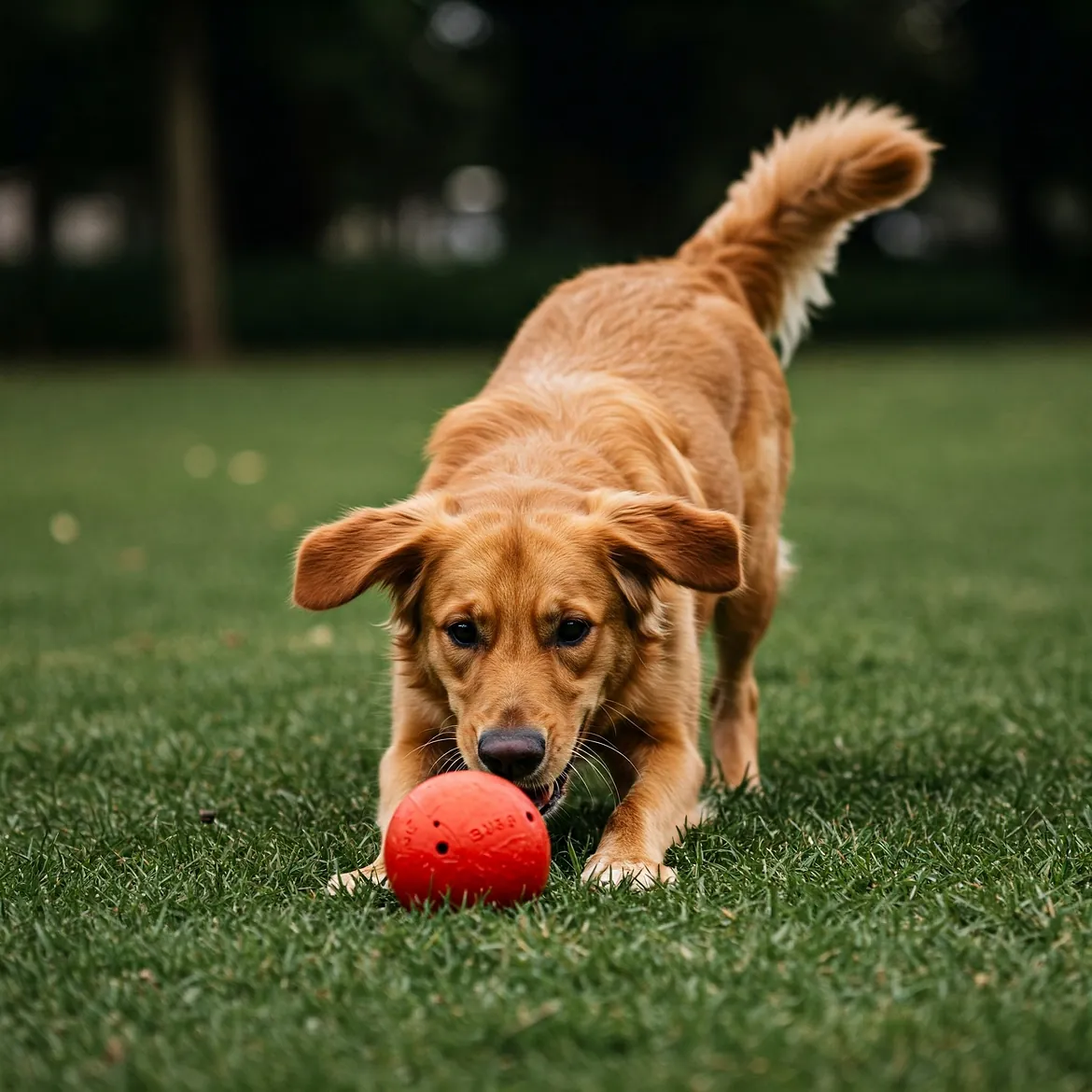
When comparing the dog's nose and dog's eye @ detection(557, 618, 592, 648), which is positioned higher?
dog's eye @ detection(557, 618, 592, 648)

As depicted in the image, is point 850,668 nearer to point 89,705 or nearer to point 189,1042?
point 89,705

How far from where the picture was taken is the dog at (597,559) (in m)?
3.91

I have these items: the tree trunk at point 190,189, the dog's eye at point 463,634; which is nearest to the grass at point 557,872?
the dog's eye at point 463,634

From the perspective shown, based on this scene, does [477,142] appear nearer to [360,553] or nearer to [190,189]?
[190,189]

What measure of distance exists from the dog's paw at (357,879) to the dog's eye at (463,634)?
2.04ft

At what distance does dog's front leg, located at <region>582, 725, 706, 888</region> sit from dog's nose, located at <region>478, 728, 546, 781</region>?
0.31 metres

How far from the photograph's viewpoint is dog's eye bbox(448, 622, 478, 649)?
3969 mm

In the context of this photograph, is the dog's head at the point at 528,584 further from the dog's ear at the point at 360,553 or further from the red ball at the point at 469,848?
the red ball at the point at 469,848

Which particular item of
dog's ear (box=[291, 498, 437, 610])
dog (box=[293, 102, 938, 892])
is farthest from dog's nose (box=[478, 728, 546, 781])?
dog's ear (box=[291, 498, 437, 610])

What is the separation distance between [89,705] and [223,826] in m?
1.99

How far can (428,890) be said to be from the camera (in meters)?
3.45

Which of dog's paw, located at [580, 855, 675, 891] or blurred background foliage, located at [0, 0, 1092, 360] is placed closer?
dog's paw, located at [580, 855, 675, 891]

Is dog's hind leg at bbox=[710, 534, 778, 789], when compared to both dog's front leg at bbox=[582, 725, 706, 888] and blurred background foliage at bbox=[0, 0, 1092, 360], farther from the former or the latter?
blurred background foliage at bbox=[0, 0, 1092, 360]

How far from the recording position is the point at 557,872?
3768 mm
